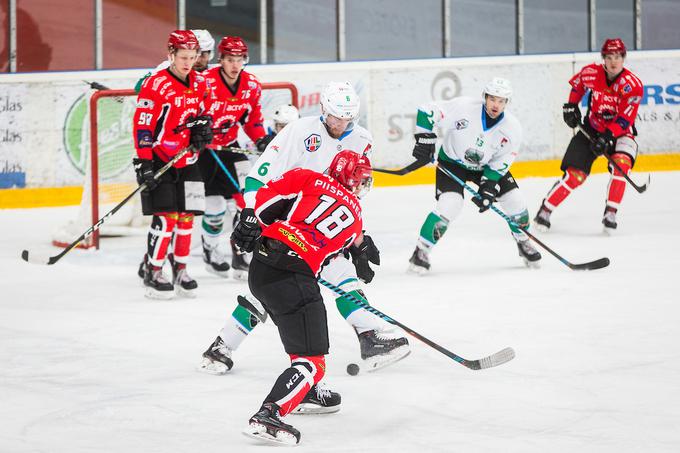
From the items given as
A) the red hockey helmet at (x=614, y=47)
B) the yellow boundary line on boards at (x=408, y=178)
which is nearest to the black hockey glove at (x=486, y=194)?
the red hockey helmet at (x=614, y=47)

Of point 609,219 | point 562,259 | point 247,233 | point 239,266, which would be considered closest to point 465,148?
point 562,259

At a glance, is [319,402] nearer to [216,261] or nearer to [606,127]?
[216,261]

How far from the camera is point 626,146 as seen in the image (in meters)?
6.76

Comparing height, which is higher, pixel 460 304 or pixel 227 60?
pixel 227 60

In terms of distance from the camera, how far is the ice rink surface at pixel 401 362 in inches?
118

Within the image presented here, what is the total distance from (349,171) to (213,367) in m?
0.93

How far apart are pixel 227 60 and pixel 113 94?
4.40 feet

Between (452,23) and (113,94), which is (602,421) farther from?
(452,23)

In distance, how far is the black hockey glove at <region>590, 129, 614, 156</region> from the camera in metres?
6.73

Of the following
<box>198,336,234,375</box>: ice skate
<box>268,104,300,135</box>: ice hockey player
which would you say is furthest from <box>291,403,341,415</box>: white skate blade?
<box>268,104,300,135</box>: ice hockey player

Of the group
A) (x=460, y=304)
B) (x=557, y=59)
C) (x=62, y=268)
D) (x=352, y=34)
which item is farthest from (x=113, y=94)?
(x=557, y=59)

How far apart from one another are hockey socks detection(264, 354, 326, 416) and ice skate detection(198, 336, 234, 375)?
0.66m

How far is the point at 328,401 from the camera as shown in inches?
125

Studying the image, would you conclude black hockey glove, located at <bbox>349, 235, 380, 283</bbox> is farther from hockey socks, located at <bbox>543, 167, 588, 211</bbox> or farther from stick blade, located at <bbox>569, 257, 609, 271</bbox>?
hockey socks, located at <bbox>543, 167, 588, 211</bbox>
